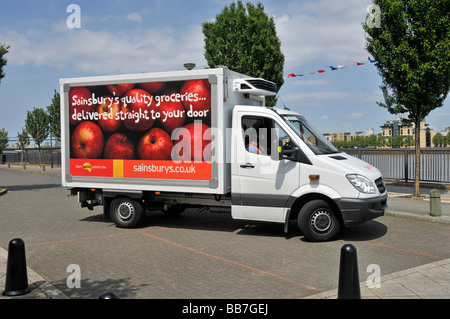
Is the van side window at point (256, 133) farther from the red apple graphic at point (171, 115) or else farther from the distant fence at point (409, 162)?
the distant fence at point (409, 162)

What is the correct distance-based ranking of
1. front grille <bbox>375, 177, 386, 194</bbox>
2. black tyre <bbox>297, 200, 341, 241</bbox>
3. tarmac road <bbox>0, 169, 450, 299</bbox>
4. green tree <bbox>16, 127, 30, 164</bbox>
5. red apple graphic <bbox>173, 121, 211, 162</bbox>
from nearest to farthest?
tarmac road <bbox>0, 169, 450, 299</bbox> < black tyre <bbox>297, 200, 341, 241</bbox> < front grille <bbox>375, 177, 386, 194</bbox> < red apple graphic <bbox>173, 121, 211, 162</bbox> < green tree <bbox>16, 127, 30, 164</bbox>

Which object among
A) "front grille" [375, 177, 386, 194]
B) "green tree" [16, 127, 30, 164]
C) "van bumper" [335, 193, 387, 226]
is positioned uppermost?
"green tree" [16, 127, 30, 164]

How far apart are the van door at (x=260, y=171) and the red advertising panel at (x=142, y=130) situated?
0.61 meters

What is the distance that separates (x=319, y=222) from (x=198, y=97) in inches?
128

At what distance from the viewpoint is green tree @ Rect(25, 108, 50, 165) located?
4028cm

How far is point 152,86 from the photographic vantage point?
9.10 meters

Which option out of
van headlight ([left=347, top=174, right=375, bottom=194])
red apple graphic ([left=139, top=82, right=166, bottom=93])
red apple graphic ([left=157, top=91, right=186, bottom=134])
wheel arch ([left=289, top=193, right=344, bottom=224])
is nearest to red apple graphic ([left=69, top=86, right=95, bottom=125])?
red apple graphic ([left=139, top=82, right=166, bottom=93])

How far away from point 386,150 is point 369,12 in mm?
6725

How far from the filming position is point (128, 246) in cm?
804

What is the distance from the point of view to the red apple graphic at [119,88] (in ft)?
30.6

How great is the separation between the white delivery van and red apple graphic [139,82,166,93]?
2cm

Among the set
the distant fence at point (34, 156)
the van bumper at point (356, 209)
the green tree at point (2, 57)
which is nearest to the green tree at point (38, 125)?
the distant fence at point (34, 156)

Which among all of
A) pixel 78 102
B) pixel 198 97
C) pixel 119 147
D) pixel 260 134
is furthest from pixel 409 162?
pixel 78 102

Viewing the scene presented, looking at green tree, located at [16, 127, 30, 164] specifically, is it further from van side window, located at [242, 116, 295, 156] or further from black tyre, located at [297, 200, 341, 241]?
black tyre, located at [297, 200, 341, 241]
